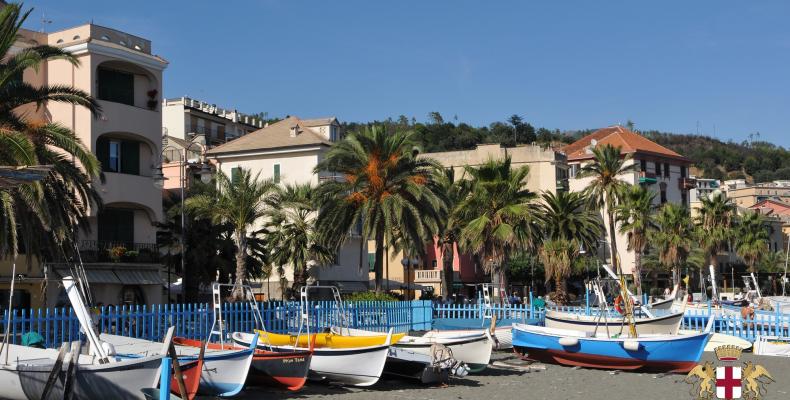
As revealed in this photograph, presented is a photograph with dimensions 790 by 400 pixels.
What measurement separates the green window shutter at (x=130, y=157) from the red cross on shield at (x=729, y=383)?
34.8 metres

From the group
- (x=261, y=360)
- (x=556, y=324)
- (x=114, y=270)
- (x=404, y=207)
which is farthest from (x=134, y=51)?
(x=261, y=360)

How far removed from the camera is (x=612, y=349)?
957 inches

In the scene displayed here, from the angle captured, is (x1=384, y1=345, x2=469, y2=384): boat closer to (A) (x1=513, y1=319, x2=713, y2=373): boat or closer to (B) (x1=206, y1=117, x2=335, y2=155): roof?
(A) (x1=513, y1=319, x2=713, y2=373): boat

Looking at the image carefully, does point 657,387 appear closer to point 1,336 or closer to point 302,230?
point 1,336

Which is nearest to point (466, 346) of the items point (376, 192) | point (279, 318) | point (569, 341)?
point (569, 341)

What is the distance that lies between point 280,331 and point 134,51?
20370 mm

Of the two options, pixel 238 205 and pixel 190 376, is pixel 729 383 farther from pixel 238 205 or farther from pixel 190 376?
pixel 238 205

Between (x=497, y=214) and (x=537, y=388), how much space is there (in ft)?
85.0

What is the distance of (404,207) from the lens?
1572 inches

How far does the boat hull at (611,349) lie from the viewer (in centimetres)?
2352

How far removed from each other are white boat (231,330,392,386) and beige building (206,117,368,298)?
38120mm

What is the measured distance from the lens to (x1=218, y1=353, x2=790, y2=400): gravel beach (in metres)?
19.8

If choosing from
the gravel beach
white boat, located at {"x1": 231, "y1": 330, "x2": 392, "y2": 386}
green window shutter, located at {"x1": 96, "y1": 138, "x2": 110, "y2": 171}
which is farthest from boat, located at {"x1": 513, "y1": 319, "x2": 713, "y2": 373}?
green window shutter, located at {"x1": 96, "y1": 138, "x2": 110, "y2": 171}

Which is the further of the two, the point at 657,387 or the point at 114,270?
the point at 114,270
